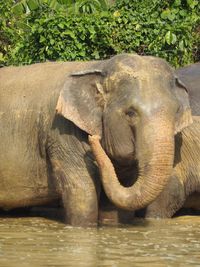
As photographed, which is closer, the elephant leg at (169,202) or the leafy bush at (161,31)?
the elephant leg at (169,202)

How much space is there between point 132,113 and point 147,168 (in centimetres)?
53

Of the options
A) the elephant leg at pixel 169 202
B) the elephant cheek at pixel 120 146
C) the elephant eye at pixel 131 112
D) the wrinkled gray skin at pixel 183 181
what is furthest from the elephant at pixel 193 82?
the elephant eye at pixel 131 112

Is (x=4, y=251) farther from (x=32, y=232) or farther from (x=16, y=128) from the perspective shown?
(x=16, y=128)

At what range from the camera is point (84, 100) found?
10.5 m

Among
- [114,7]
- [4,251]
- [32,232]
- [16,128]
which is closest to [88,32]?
[114,7]

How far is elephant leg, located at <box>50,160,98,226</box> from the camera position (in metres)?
10.3

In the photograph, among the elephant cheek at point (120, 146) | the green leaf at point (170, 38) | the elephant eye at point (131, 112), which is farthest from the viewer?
the green leaf at point (170, 38)

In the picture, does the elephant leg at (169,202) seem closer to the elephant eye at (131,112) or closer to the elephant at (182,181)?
the elephant at (182,181)

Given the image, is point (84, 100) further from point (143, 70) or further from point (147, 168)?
point (147, 168)

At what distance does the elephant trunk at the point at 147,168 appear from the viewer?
965cm

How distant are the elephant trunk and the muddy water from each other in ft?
1.04

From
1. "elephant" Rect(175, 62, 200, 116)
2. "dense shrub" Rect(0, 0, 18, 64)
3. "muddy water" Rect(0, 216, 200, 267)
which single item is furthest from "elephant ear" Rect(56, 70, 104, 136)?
"dense shrub" Rect(0, 0, 18, 64)

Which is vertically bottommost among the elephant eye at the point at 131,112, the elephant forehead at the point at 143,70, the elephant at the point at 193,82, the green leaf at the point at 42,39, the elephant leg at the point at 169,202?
the elephant leg at the point at 169,202

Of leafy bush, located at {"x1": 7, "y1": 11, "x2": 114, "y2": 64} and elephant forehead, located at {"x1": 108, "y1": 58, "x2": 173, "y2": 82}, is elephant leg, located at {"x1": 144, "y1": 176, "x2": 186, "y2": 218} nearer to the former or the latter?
elephant forehead, located at {"x1": 108, "y1": 58, "x2": 173, "y2": 82}
